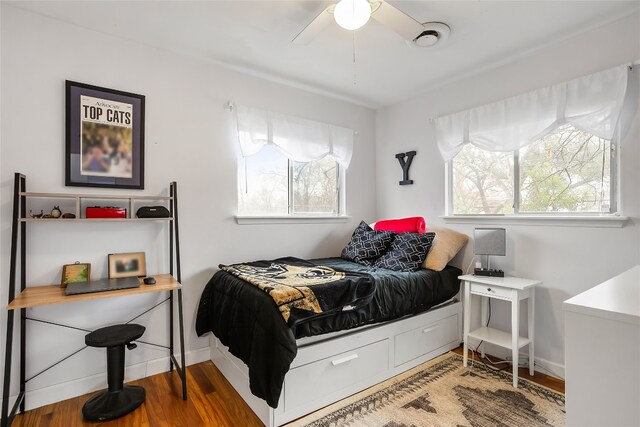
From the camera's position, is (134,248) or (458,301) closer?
(134,248)

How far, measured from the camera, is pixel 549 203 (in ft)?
8.10

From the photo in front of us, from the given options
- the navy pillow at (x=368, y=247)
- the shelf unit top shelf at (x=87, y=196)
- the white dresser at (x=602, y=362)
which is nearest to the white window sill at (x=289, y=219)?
the navy pillow at (x=368, y=247)

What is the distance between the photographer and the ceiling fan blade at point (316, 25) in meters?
1.71

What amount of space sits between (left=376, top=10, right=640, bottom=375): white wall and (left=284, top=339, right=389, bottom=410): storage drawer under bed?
1.15 metres

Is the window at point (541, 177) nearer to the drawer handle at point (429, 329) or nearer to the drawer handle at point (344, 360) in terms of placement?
the drawer handle at point (429, 329)

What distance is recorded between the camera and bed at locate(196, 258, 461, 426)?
1.75 metres

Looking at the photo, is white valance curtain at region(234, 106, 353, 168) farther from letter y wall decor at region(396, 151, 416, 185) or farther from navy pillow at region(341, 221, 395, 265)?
navy pillow at region(341, 221, 395, 265)

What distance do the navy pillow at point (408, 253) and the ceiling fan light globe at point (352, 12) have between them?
181cm

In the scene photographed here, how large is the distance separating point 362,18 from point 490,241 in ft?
6.33

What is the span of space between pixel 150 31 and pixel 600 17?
3069mm

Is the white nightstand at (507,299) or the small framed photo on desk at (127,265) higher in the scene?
the small framed photo on desk at (127,265)

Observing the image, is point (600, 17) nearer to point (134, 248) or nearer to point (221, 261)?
point (221, 261)

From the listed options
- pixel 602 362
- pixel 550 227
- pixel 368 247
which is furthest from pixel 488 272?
pixel 602 362

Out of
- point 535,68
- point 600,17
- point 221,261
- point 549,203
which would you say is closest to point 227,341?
point 221,261
